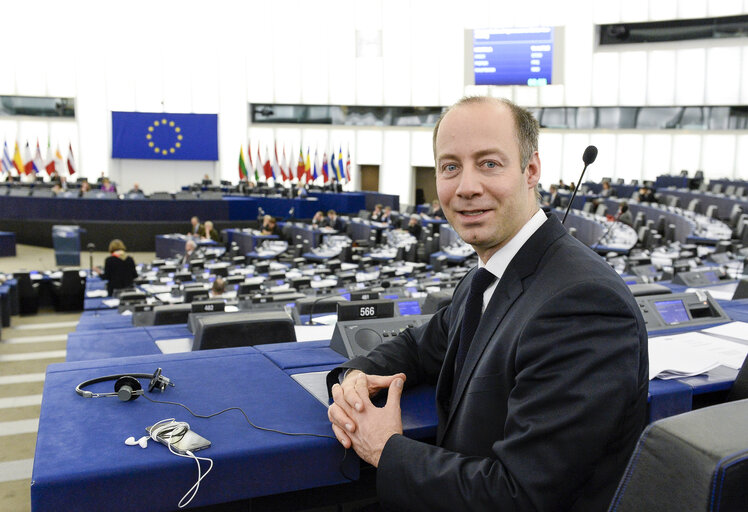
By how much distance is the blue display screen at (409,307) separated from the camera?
11.6 ft

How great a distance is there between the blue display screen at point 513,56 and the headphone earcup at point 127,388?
20.4 m

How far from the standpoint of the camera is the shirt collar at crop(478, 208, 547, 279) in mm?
1429

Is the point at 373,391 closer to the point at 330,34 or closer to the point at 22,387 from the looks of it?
the point at 22,387

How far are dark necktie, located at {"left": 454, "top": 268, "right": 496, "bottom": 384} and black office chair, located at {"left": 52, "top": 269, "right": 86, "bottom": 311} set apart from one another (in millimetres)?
10673

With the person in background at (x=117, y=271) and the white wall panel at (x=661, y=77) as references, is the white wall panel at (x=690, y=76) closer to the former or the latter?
the white wall panel at (x=661, y=77)

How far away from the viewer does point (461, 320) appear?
4.99ft

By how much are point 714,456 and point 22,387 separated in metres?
7.08

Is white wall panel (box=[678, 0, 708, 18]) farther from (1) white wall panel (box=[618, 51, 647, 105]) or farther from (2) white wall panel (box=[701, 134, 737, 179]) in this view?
(2) white wall panel (box=[701, 134, 737, 179])

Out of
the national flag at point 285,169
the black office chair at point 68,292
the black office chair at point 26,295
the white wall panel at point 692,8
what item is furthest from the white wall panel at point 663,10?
the black office chair at point 26,295

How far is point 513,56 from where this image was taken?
20953mm

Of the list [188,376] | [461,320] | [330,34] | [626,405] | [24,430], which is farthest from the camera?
[330,34]

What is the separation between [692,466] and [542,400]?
388 millimetres

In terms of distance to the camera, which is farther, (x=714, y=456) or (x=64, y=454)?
(x=64, y=454)

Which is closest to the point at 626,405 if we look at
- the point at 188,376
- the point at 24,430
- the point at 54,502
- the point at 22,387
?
the point at 54,502
